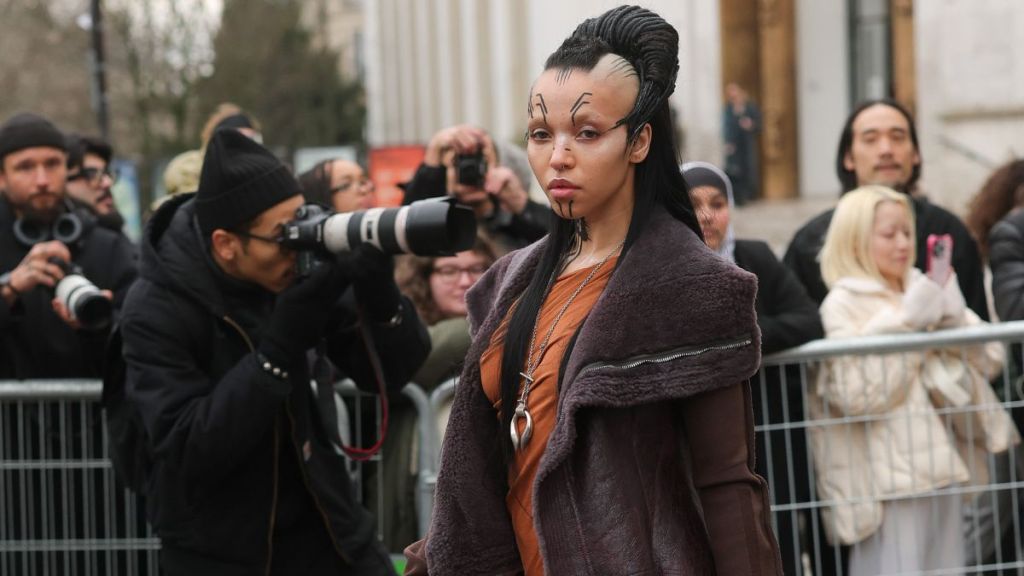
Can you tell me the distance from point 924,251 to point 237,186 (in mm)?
3189

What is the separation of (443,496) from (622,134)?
2.58 feet

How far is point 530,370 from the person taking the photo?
3.17 metres

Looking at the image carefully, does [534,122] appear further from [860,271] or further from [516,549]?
[860,271]

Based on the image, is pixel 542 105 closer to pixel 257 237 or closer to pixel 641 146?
pixel 641 146

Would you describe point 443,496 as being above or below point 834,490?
above

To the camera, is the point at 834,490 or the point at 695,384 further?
the point at 834,490

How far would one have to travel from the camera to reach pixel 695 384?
300 centimetres

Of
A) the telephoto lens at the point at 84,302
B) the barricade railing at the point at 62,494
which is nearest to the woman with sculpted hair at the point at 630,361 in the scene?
the telephoto lens at the point at 84,302

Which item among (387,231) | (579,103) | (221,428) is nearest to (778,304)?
(387,231)

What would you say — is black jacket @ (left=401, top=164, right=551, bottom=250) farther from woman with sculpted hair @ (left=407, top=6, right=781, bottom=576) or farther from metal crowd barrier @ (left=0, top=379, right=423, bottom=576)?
woman with sculpted hair @ (left=407, top=6, right=781, bottom=576)

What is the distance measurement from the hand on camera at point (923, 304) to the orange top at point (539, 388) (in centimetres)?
281

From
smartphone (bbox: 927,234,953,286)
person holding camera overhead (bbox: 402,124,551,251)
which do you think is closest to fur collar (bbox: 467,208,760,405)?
smartphone (bbox: 927,234,953,286)

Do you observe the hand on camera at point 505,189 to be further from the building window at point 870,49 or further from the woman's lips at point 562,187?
the building window at point 870,49

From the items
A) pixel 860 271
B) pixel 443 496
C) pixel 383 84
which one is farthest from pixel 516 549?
pixel 383 84
